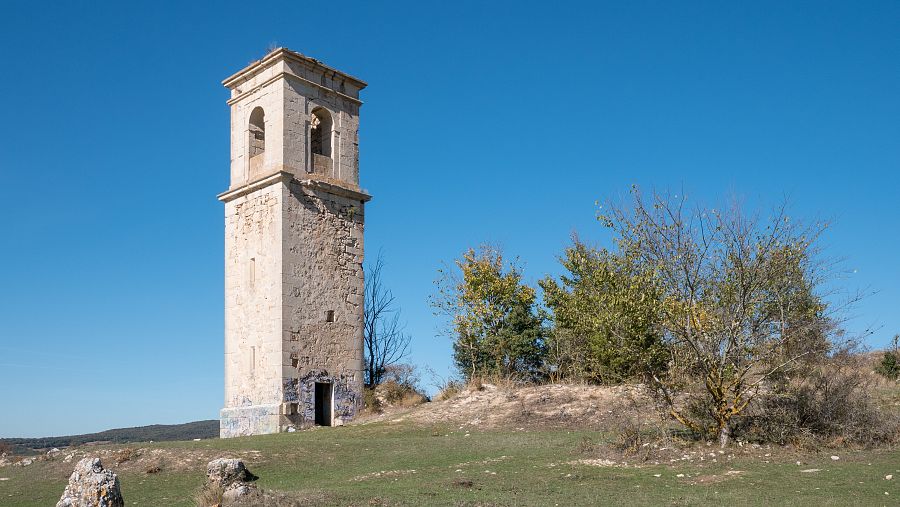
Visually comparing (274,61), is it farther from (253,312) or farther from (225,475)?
(225,475)

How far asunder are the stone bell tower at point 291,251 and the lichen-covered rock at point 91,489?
15183 mm

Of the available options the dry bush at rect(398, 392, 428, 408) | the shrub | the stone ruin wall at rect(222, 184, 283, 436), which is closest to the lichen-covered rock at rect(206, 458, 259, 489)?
the stone ruin wall at rect(222, 184, 283, 436)

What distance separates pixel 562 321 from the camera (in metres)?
30.7

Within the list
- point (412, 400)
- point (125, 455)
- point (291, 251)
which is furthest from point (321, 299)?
point (125, 455)

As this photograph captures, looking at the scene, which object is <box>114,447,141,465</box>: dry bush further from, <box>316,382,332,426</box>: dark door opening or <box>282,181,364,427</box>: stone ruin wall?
<box>316,382,332,426</box>: dark door opening

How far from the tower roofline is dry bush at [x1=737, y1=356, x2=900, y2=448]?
18.9 meters

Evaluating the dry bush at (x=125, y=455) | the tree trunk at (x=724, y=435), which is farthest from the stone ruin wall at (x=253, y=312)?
the tree trunk at (x=724, y=435)

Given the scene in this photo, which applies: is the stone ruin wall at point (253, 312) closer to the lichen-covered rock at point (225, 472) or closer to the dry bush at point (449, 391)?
the dry bush at point (449, 391)

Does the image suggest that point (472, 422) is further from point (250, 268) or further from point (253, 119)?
point (253, 119)

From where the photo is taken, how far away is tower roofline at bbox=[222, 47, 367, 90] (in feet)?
89.7

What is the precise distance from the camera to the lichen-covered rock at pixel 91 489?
10.1 metres

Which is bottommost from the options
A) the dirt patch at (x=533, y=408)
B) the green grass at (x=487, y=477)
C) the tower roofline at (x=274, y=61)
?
the green grass at (x=487, y=477)

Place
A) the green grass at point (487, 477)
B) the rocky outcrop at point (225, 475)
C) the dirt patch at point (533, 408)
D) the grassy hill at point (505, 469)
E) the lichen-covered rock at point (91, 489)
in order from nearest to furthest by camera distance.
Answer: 1. the lichen-covered rock at point (91, 489)
2. the green grass at point (487, 477)
3. the grassy hill at point (505, 469)
4. the rocky outcrop at point (225, 475)
5. the dirt patch at point (533, 408)

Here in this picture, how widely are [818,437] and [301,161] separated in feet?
61.1
